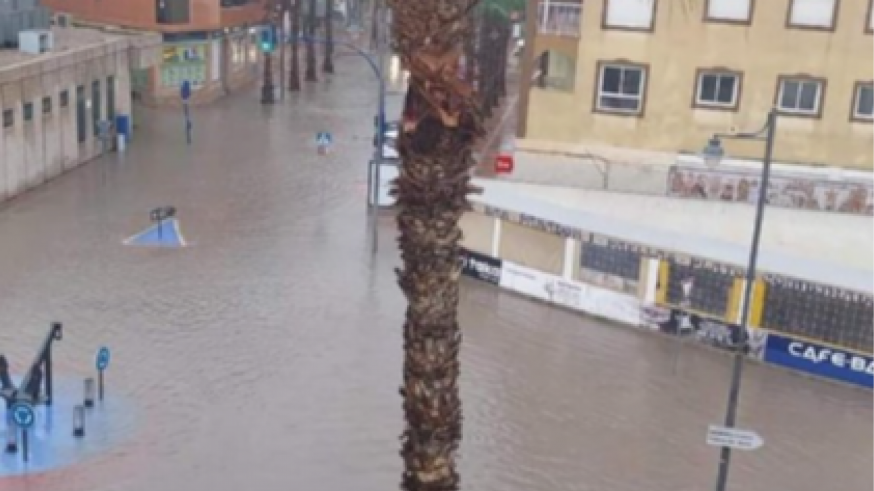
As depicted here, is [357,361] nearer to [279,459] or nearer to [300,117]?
[279,459]

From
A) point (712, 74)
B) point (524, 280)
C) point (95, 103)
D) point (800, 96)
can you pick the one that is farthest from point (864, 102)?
point (95, 103)

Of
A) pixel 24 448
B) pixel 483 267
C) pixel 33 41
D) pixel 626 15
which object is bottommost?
pixel 24 448

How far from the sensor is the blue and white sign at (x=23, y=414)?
15.3 m

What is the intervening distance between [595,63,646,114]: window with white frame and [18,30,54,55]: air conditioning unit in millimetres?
15923

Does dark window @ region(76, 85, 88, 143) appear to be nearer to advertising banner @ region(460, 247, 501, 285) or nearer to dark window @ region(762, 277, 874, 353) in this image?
advertising banner @ region(460, 247, 501, 285)

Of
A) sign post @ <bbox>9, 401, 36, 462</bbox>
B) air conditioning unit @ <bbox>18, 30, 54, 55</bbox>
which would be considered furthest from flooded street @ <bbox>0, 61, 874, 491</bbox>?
air conditioning unit @ <bbox>18, 30, 54, 55</bbox>

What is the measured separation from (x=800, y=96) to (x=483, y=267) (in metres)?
11.5

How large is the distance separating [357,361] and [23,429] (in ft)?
20.1

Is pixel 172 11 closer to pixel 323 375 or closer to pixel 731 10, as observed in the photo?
pixel 731 10

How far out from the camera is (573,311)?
2350cm

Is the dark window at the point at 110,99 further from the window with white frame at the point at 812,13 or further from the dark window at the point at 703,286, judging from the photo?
the dark window at the point at 703,286

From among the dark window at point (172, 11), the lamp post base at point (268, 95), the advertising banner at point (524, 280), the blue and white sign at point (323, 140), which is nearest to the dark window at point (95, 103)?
the blue and white sign at point (323, 140)

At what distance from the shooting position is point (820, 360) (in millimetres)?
20562

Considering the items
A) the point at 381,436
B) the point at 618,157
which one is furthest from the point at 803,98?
the point at 381,436
